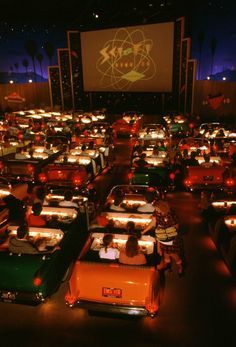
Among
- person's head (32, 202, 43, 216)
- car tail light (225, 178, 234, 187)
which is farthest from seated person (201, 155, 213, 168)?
person's head (32, 202, 43, 216)

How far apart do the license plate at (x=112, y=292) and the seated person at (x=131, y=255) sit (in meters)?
0.46

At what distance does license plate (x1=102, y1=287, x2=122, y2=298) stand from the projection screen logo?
23295 mm

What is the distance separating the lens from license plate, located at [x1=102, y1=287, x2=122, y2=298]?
185 inches

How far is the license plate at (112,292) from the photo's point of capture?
4.71 metres

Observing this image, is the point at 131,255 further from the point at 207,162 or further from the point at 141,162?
the point at 207,162

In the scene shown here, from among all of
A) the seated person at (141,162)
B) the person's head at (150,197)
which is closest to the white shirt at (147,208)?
the person's head at (150,197)

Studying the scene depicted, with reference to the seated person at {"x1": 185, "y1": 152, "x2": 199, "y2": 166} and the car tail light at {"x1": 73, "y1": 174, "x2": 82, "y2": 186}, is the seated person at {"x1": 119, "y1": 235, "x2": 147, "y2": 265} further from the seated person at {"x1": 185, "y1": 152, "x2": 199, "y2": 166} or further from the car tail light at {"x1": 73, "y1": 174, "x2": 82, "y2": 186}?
the seated person at {"x1": 185, "y1": 152, "x2": 199, "y2": 166}

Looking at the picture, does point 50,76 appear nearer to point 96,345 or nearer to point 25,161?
point 25,161

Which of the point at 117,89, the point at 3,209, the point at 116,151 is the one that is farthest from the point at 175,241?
the point at 117,89

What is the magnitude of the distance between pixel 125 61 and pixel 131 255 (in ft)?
78.0

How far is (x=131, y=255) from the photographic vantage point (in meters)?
4.97

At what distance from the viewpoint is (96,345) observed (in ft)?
15.3

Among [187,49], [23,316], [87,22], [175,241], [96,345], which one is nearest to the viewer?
[96,345]

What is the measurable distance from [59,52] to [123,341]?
26.9m
